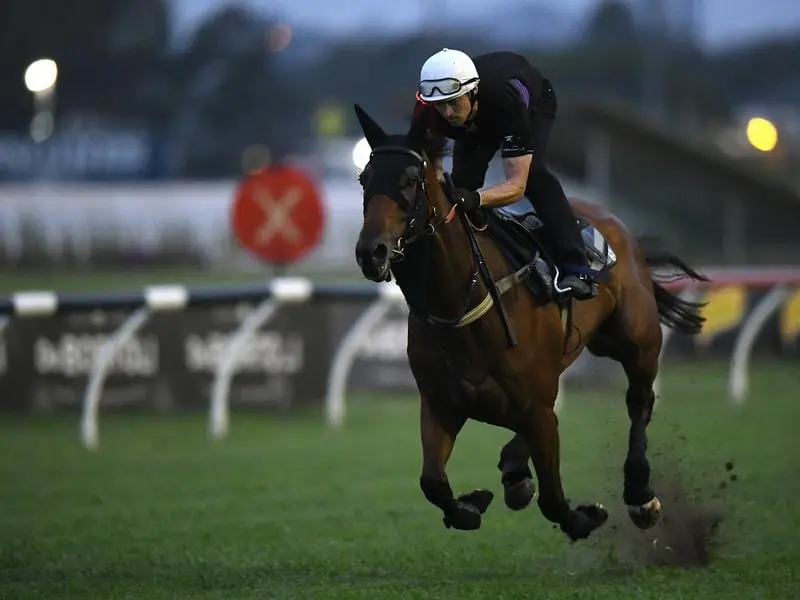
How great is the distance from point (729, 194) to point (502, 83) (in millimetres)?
21857

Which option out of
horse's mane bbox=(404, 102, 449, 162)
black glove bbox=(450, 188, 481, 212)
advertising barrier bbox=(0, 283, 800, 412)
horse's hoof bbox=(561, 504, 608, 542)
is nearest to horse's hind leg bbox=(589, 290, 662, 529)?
horse's hoof bbox=(561, 504, 608, 542)

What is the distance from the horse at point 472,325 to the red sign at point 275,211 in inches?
266

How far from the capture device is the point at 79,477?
10.3 metres

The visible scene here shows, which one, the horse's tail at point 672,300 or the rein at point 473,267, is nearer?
the rein at point 473,267

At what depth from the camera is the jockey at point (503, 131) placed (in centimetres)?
611

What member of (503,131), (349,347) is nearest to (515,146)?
(503,131)

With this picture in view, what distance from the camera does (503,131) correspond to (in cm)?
646

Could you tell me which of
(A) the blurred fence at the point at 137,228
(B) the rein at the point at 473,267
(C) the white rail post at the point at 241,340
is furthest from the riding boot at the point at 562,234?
(A) the blurred fence at the point at 137,228

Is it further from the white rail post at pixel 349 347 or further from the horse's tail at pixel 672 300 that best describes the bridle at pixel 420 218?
the white rail post at pixel 349 347

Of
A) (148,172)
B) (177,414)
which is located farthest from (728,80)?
(177,414)

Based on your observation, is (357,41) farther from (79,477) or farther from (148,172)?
(79,477)

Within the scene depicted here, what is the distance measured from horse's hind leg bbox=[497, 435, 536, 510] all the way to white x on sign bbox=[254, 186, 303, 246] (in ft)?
23.2

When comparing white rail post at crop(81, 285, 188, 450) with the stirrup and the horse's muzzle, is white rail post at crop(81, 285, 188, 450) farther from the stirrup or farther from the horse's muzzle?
the horse's muzzle

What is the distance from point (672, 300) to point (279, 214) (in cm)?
607
